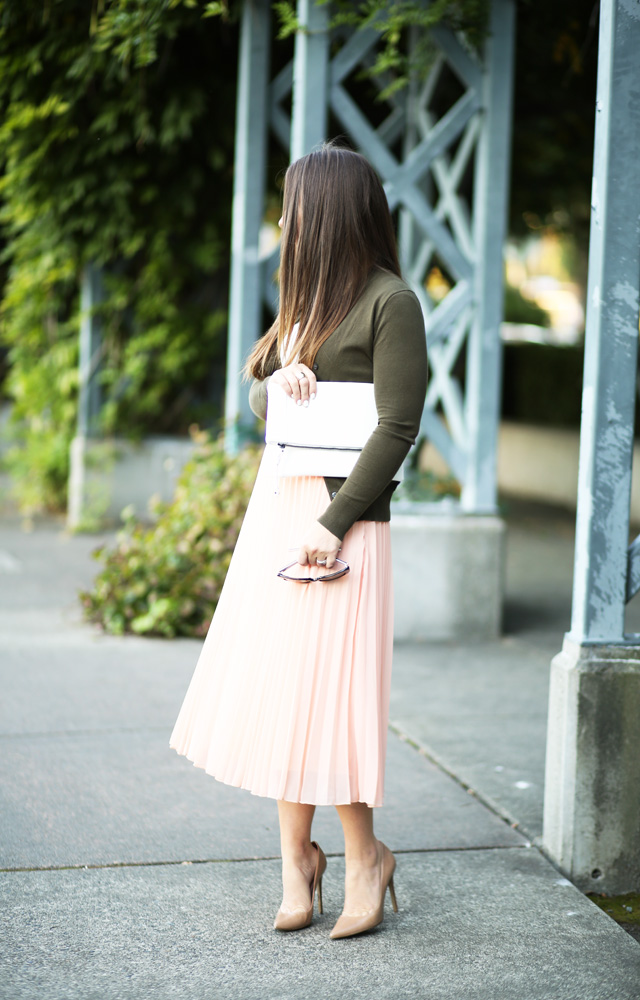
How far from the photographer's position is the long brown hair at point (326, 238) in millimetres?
2793

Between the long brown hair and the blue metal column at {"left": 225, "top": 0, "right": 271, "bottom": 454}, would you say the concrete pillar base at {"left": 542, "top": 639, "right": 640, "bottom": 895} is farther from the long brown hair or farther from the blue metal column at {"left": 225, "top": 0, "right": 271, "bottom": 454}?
the blue metal column at {"left": 225, "top": 0, "right": 271, "bottom": 454}

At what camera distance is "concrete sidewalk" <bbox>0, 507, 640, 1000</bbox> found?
2.74 m

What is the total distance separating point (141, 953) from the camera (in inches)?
111

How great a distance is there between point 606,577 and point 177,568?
330cm

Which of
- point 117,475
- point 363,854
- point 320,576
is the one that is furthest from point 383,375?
point 117,475

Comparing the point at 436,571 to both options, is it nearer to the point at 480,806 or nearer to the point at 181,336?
the point at 480,806

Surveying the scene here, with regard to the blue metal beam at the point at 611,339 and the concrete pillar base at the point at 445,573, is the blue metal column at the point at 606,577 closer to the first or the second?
the blue metal beam at the point at 611,339

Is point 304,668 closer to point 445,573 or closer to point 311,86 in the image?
point 445,573

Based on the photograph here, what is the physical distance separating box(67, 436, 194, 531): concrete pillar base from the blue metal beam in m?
6.82

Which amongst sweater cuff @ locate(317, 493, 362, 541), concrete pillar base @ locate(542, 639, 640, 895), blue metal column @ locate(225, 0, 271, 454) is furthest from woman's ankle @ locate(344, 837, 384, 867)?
blue metal column @ locate(225, 0, 271, 454)

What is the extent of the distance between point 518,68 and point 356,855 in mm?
6790

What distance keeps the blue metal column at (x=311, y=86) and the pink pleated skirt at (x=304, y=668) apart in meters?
3.31

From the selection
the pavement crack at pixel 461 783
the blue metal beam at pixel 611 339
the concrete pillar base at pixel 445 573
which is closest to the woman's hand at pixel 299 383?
the blue metal beam at pixel 611 339

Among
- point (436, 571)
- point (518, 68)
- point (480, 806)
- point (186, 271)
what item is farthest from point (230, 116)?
point (480, 806)
